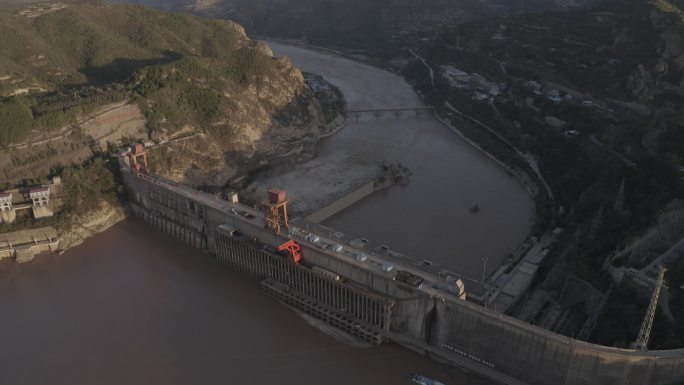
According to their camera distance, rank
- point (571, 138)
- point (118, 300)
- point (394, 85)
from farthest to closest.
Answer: point (394, 85) < point (571, 138) < point (118, 300)

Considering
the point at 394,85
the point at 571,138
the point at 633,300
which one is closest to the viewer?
the point at 633,300

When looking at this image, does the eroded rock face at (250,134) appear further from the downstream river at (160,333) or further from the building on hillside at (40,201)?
the downstream river at (160,333)

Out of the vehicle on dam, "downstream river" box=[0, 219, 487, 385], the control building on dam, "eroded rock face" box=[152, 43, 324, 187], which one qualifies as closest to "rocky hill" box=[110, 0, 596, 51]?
"eroded rock face" box=[152, 43, 324, 187]

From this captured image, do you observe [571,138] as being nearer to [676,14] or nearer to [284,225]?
[676,14]

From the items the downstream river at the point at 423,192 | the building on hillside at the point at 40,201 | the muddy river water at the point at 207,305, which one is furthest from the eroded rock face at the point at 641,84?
the building on hillside at the point at 40,201

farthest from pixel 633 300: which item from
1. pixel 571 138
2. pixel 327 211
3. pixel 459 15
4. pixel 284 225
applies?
pixel 459 15

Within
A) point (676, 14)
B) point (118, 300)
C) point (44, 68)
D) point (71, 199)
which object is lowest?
point (118, 300)
